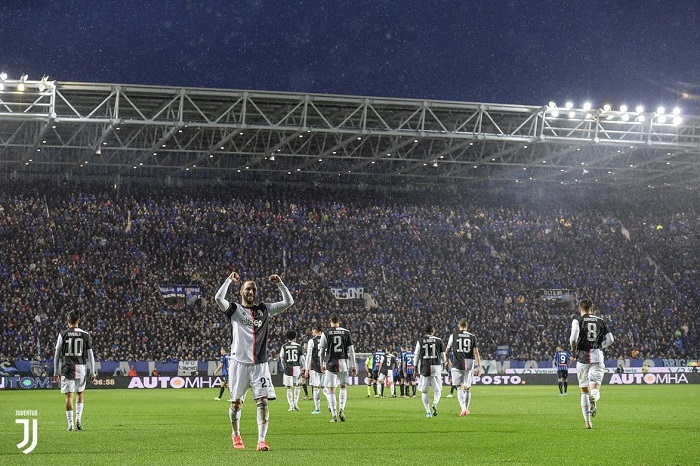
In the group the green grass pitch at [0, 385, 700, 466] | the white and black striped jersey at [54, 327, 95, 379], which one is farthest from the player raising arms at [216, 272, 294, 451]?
the white and black striped jersey at [54, 327, 95, 379]

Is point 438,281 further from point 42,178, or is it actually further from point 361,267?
point 42,178

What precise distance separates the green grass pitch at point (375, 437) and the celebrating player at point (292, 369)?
975mm

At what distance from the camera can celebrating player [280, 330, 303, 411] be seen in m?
27.0

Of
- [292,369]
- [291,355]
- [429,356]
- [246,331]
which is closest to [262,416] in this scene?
[246,331]

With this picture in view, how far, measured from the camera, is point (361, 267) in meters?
57.7

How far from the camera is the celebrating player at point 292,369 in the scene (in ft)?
88.6

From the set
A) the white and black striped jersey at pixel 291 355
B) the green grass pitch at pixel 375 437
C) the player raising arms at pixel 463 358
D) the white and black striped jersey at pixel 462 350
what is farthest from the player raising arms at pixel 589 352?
the white and black striped jersey at pixel 291 355

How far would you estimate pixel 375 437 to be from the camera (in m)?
16.3

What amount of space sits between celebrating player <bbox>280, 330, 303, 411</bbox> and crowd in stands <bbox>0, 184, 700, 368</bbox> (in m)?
20.8

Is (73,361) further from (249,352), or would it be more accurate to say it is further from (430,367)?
(430,367)

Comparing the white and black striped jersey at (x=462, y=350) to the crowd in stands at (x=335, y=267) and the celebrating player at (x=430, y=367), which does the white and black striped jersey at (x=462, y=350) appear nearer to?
the celebrating player at (x=430, y=367)

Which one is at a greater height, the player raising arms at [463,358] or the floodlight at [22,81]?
the floodlight at [22,81]

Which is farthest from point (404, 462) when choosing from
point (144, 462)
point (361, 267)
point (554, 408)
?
point (361, 267)

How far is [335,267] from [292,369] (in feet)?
98.0
